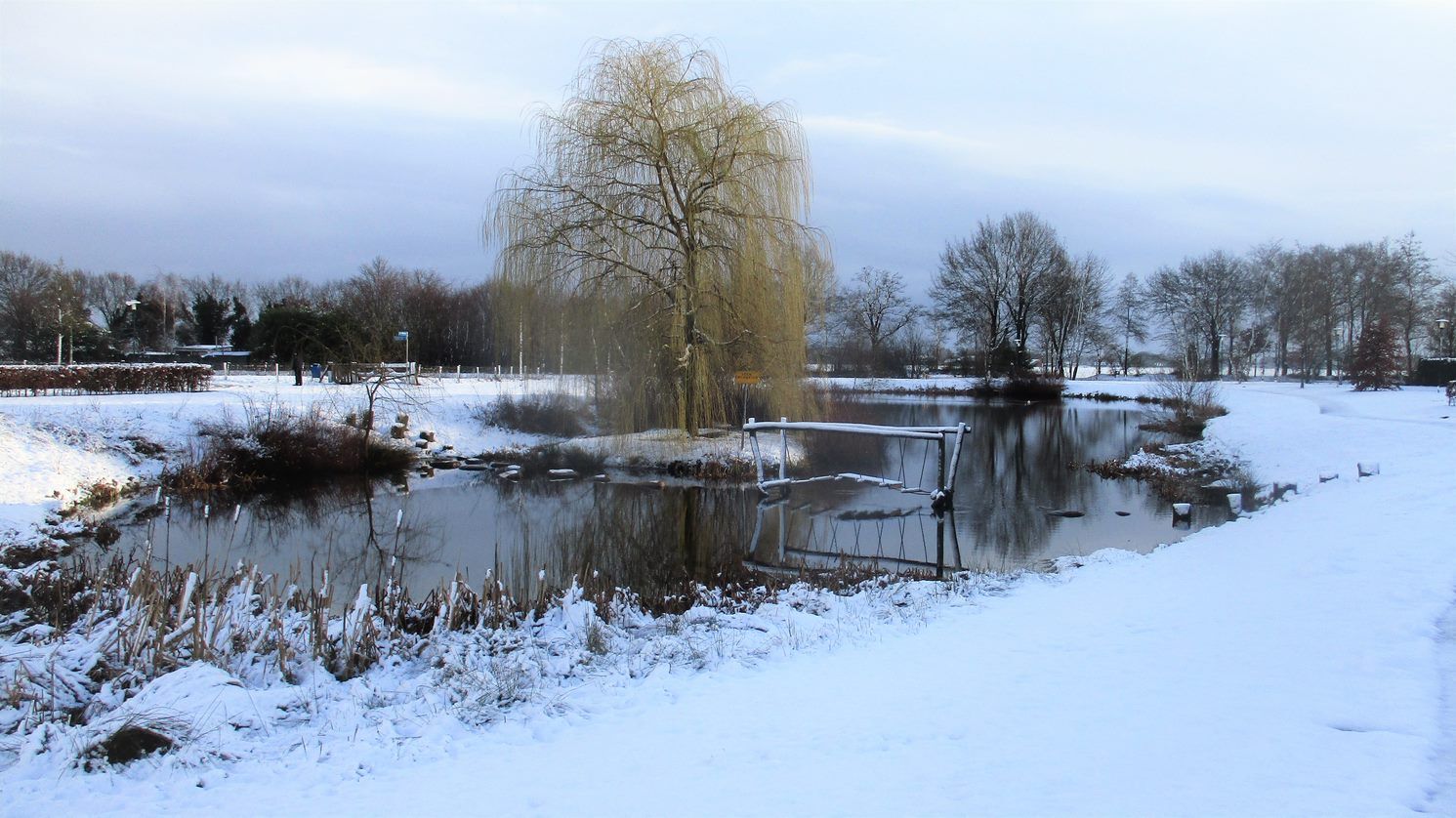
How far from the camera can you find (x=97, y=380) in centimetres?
2327

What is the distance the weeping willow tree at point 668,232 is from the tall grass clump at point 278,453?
5.25 metres

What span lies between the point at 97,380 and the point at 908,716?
87.6 ft

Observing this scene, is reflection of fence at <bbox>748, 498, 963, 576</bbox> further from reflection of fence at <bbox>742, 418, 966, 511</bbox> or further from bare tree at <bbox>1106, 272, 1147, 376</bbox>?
bare tree at <bbox>1106, 272, 1147, 376</bbox>

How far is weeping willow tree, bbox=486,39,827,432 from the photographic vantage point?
709 inches

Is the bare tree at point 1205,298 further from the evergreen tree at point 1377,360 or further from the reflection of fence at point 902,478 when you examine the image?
the reflection of fence at point 902,478

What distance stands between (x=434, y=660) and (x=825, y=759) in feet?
10.0

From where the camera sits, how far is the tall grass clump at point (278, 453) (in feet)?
56.1

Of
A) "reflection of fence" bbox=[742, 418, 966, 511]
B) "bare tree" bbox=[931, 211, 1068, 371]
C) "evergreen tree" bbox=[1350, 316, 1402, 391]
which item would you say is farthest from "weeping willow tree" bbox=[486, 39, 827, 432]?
"bare tree" bbox=[931, 211, 1068, 371]

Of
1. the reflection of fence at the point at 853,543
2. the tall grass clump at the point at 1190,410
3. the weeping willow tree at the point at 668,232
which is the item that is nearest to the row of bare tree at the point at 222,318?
the weeping willow tree at the point at 668,232

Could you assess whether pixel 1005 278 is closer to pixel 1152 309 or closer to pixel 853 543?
pixel 1152 309

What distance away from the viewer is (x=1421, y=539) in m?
7.48

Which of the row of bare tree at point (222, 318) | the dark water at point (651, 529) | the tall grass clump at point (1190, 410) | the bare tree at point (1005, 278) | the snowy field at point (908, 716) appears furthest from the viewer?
the bare tree at point (1005, 278)

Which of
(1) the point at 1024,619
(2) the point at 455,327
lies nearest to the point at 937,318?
(2) the point at 455,327

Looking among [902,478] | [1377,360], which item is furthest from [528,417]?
[1377,360]
